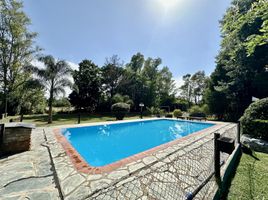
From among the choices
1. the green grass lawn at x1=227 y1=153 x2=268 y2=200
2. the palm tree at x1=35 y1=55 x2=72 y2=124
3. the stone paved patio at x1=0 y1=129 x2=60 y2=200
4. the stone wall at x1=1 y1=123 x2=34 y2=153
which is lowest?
the green grass lawn at x1=227 y1=153 x2=268 y2=200

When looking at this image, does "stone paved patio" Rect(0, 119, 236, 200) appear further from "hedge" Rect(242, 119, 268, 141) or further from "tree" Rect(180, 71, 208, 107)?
"tree" Rect(180, 71, 208, 107)

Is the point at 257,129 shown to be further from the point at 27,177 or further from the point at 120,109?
the point at 120,109

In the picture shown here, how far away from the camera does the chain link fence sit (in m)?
2.23

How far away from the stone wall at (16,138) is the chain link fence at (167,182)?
350 centimetres

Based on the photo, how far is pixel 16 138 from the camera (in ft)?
13.5

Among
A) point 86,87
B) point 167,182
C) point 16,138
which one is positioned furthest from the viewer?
point 86,87

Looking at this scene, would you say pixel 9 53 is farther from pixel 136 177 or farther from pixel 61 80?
pixel 136 177

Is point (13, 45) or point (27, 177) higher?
point (13, 45)

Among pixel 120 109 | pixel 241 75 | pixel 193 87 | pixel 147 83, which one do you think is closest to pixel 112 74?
pixel 147 83

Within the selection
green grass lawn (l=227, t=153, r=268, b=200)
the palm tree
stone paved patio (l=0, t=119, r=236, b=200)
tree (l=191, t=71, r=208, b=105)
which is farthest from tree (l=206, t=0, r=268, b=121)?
tree (l=191, t=71, r=208, b=105)

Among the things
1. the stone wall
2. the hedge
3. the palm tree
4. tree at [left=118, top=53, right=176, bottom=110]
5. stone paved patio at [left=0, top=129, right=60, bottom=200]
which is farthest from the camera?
tree at [left=118, top=53, right=176, bottom=110]

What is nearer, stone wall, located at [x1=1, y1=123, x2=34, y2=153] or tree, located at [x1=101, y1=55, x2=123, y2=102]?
stone wall, located at [x1=1, y1=123, x2=34, y2=153]

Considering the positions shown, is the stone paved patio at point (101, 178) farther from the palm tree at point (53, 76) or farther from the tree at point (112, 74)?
the tree at point (112, 74)

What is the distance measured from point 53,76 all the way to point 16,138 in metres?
9.46
